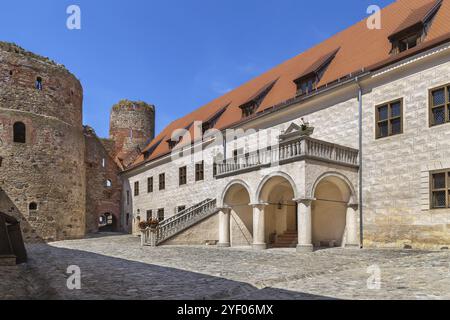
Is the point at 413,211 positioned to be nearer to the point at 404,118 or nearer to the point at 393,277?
the point at 404,118

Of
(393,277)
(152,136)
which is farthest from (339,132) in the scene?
(152,136)

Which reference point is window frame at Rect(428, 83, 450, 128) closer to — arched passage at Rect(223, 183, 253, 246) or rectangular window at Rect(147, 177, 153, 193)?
arched passage at Rect(223, 183, 253, 246)

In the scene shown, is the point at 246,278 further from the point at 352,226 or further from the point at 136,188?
the point at 136,188

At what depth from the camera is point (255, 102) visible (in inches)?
862

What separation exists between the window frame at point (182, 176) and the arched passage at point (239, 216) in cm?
807

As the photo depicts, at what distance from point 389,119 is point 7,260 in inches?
529

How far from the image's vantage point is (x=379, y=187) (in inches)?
589

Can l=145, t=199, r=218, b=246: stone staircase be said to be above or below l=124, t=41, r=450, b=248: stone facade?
below

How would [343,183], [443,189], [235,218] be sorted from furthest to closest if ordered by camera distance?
[235,218]
[343,183]
[443,189]

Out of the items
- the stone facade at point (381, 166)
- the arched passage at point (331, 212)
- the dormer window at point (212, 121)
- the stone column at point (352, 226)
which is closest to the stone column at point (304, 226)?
→ the stone facade at point (381, 166)

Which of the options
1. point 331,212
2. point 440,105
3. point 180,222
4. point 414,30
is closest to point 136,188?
point 180,222

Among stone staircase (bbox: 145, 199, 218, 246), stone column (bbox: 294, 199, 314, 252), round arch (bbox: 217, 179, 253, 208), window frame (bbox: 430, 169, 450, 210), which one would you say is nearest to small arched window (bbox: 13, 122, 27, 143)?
stone staircase (bbox: 145, 199, 218, 246)

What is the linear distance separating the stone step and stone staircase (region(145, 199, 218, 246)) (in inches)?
302

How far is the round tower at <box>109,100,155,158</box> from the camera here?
123 feet
